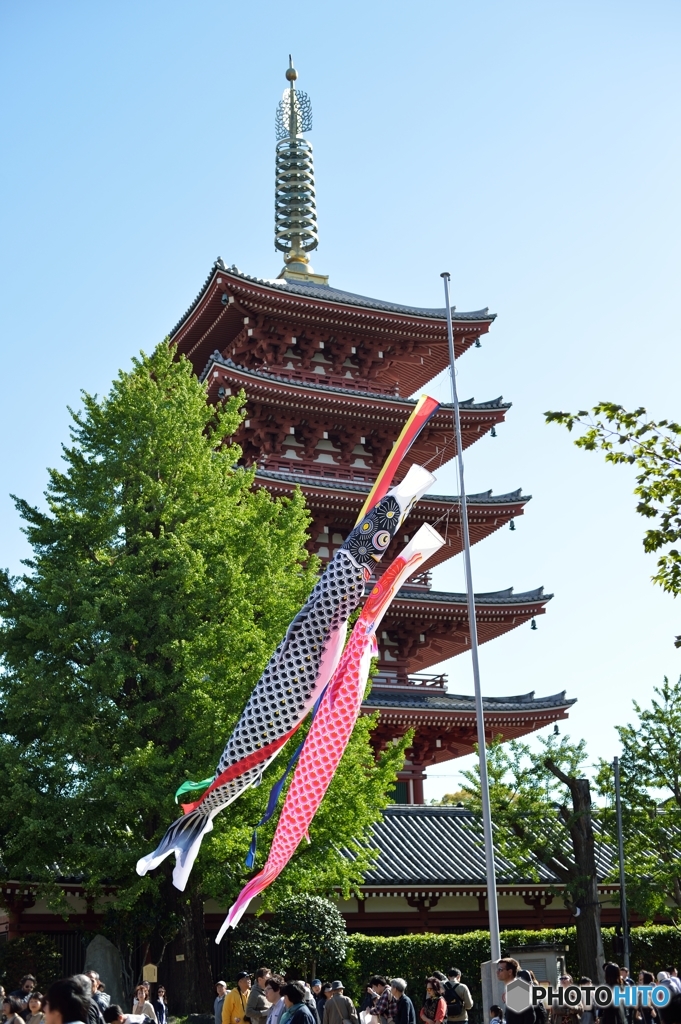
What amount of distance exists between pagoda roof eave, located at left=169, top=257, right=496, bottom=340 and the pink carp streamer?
68.6ft

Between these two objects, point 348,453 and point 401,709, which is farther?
Answer: point 348,453

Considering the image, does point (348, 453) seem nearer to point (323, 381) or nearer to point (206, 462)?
point (323, 381)

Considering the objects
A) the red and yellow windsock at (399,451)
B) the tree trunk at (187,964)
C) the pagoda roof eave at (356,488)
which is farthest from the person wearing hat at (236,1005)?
the pagoda roof eave at (356,488)

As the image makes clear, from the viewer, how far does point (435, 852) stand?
85.1ft

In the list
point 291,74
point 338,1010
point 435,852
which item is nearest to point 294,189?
point 291,74

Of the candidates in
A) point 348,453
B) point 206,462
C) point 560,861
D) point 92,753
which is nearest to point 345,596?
point 92,753

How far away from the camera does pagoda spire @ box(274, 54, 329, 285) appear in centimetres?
3728

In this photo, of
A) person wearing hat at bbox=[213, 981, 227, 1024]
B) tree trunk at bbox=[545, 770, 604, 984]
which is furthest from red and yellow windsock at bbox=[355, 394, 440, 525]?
tree trunk at bbox=[545, 770, 604, 984]

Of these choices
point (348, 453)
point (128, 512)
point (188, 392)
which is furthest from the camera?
point (348, 453)

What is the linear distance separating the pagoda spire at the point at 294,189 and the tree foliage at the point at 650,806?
17718 millimetres

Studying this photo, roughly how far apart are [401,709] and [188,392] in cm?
1087

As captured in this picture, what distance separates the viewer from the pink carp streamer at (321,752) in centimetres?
972

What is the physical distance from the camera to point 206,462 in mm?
20734

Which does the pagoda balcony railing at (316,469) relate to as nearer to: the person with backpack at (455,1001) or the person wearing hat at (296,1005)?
the person with backpack at (455,1001)
